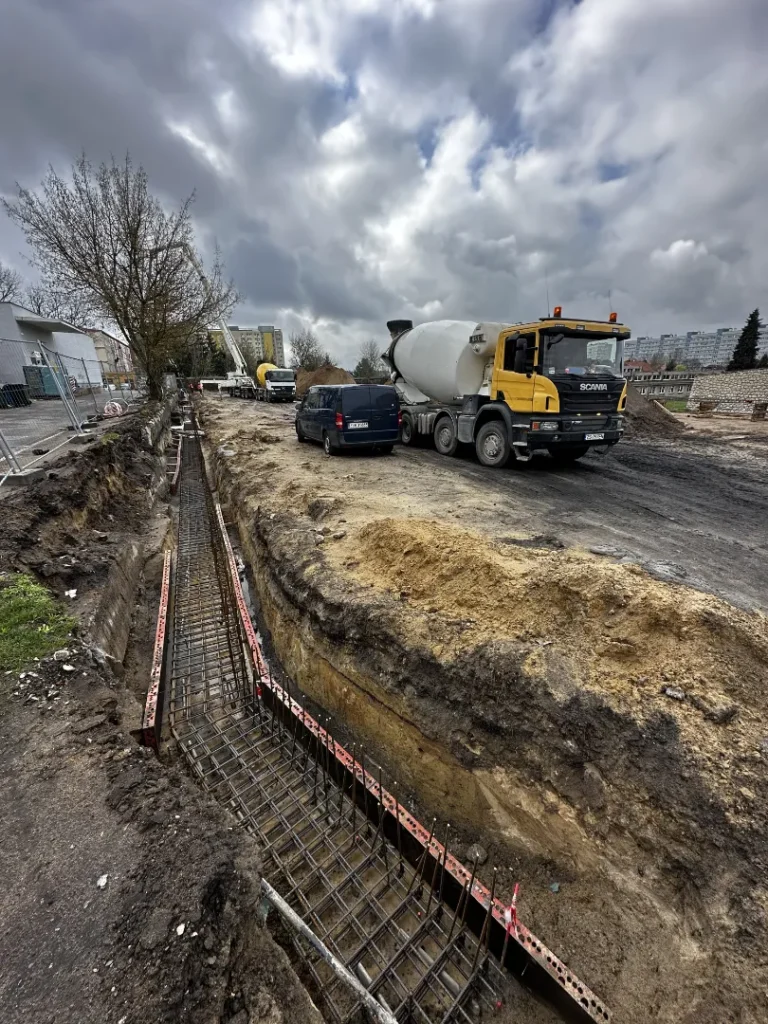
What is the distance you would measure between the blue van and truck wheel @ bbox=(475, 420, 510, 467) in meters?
2.31

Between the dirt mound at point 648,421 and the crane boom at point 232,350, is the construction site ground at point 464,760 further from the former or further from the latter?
the crane boom at point 232,350

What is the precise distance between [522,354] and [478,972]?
820cm

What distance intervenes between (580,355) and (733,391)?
2226 centimetres

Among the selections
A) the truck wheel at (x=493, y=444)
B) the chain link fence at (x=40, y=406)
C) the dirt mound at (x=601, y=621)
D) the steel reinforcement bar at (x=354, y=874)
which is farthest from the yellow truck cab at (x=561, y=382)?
the chain link fence at (x=40, y=406)

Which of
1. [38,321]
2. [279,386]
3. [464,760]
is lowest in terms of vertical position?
[464,760]

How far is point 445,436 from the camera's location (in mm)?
11094

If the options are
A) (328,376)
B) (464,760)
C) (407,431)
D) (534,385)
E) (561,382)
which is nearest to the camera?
(464,760)

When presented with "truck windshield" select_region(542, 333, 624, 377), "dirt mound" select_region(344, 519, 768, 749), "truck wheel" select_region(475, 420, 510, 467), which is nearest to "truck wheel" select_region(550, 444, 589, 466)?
"truck wheel" select_region(475, 420, 510, 467)

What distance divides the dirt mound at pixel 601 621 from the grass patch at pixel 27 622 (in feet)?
9.75

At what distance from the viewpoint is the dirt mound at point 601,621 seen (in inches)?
108

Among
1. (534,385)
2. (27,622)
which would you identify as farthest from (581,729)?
(534,385)

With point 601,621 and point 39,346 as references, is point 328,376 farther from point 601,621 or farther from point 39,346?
point 601,621

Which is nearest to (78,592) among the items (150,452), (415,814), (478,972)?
(415,814)

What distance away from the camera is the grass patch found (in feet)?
11.6
